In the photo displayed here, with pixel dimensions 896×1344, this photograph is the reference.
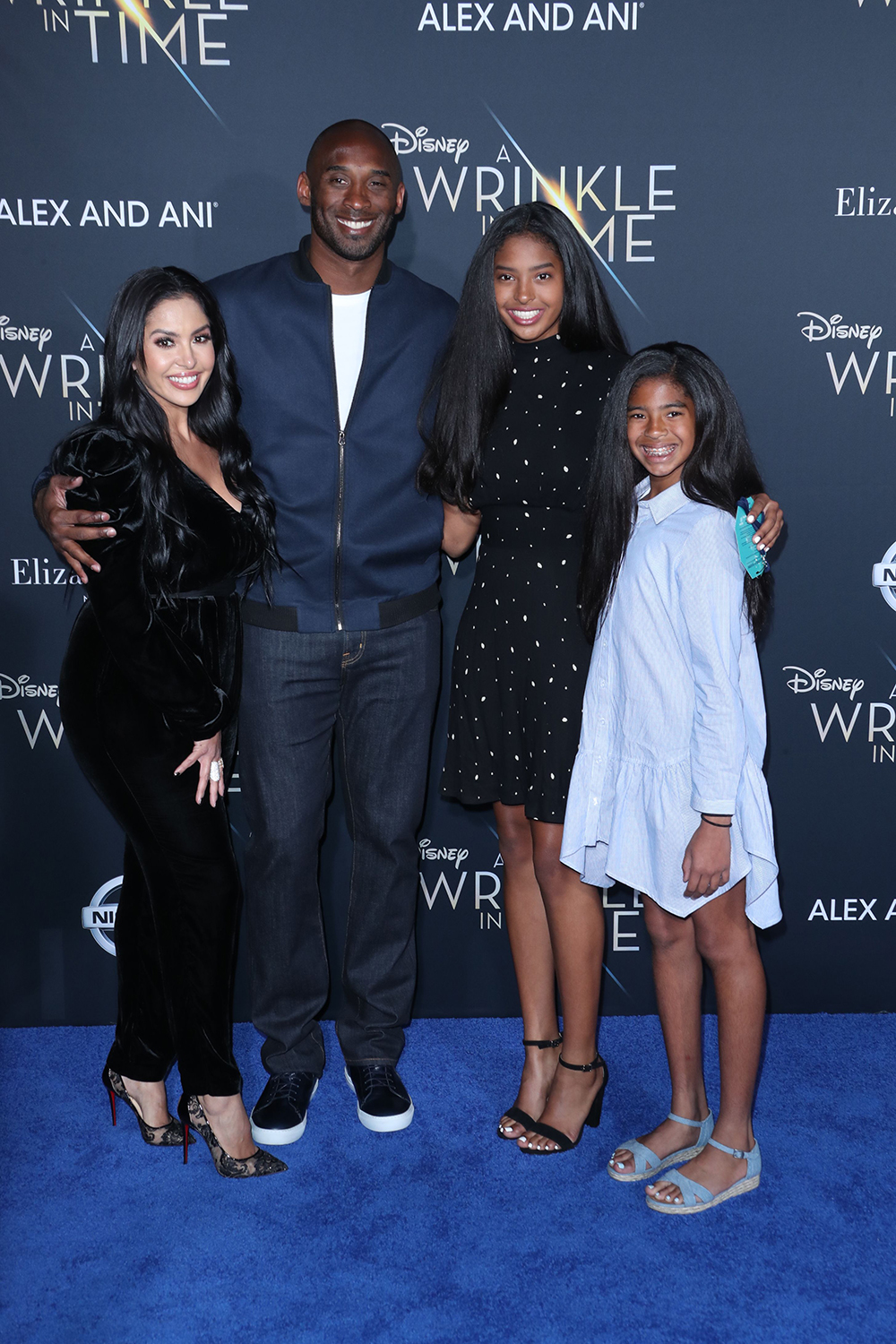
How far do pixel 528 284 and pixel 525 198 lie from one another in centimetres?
58

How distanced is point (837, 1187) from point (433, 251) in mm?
2286

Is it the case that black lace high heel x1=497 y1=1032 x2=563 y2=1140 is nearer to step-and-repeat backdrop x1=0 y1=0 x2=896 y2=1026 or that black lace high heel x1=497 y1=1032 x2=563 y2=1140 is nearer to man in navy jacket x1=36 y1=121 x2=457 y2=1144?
man in navy jacket x1=36 y1=121 x2=457 y2=1144

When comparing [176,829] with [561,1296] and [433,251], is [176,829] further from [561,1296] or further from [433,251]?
[433,251]

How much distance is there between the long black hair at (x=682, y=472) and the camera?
2.11 meters

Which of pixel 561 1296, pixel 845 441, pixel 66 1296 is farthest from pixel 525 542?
pixel 66 1296

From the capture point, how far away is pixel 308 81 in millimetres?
2648

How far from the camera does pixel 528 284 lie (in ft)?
7.45

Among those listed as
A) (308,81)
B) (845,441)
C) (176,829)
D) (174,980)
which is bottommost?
(174,980)

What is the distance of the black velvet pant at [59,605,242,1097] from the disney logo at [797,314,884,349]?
1.75 m

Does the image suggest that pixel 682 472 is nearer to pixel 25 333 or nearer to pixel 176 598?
pixel 176 598

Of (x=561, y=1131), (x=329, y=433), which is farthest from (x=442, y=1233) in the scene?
(x=329, y=433)

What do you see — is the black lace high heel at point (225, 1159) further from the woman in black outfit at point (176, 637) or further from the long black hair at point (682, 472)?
the long black hair at point (682, 472)

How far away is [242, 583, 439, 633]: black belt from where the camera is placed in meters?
2.50

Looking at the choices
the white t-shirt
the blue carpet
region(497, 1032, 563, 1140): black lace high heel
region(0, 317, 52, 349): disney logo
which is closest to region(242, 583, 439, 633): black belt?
the white t-shirt
